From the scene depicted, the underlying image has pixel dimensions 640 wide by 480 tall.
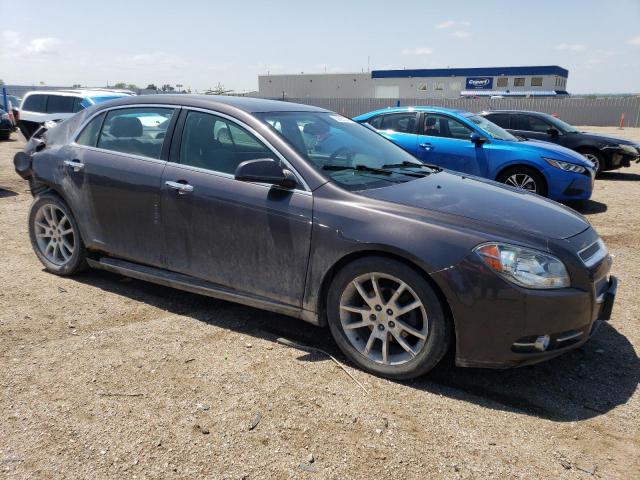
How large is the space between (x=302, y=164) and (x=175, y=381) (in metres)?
1.58

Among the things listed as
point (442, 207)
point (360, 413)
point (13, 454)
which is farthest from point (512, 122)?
point (13, 454)

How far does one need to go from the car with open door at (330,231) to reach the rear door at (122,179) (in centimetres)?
1

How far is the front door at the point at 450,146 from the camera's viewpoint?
8609mm

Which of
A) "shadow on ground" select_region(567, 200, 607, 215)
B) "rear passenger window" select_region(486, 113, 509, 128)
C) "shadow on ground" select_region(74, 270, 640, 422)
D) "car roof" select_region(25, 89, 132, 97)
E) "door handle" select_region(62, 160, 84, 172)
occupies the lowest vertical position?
"shadow on ground" select_region(567, 200, 607, 215)

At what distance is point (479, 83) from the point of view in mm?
59125

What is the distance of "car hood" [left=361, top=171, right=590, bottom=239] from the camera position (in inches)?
126

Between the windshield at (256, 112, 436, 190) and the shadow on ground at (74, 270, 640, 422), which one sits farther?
the windshield at (256, 112, 436, 190)

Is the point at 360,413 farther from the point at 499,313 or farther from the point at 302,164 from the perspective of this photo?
the point at 302,164

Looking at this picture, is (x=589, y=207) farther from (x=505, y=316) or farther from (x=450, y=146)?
(x=505, y=316)

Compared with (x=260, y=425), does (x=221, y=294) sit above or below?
above

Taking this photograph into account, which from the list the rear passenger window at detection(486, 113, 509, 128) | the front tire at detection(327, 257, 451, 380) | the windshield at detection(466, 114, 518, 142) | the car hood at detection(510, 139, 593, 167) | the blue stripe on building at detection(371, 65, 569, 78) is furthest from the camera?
the blue stripe on building at detection(371, 65, 569, 78)

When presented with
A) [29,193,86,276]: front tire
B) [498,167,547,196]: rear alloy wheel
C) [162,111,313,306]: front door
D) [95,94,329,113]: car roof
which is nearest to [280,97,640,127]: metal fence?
[498,167,547,196]: rear alloy wheel

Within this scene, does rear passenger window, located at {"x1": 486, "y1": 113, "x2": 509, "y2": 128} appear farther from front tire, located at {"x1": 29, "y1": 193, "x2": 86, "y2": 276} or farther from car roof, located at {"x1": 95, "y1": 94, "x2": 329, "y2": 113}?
front tire, located at {"x1": 29, "y1": 193, "x2": 86, "y2": 276}

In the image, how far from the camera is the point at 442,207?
3.28 metres
